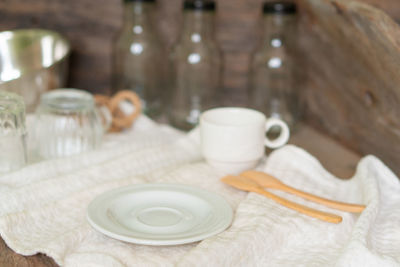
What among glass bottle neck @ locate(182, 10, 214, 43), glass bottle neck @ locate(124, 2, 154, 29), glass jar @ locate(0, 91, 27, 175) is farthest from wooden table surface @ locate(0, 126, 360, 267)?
glass jar @ locate(0, 91, 27, 175)

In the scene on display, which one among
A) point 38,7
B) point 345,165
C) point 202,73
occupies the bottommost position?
point 345,165

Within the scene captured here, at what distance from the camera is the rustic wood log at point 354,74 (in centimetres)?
77

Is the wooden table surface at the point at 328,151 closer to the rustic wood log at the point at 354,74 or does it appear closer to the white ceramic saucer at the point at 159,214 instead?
the rustic wood log at the point at 354,74

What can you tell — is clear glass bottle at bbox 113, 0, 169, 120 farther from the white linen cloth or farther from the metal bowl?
the white linen cloth

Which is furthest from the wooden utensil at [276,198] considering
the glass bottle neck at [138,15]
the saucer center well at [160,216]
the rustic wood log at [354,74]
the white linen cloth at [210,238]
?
the glass bottle neck at [138,15]

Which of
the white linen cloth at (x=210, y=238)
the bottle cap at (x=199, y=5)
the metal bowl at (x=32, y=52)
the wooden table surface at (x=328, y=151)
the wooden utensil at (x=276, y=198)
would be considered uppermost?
the bottle cap at (x=199, y=5)

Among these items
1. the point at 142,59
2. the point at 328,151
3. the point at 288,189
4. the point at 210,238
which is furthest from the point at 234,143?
the point at 142,59

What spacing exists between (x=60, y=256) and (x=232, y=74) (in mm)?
798

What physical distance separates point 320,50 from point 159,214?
0.59 meters

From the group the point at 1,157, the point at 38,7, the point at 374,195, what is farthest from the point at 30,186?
the point at 38,7

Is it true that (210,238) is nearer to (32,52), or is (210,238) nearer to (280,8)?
(280,8)

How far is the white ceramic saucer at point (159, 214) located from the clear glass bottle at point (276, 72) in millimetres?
502

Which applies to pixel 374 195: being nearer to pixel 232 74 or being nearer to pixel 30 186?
pixel 30 186

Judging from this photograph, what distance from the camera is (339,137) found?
3.65 ft
